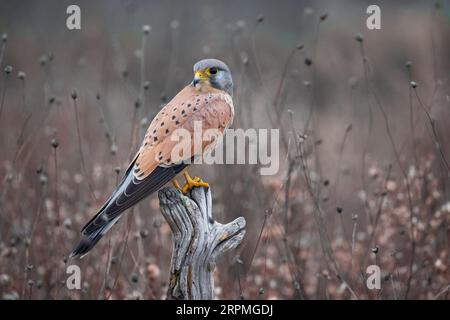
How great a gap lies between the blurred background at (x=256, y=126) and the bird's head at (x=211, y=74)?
0.29 m

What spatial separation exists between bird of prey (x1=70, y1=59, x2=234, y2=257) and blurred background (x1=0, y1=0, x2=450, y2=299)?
0.25m

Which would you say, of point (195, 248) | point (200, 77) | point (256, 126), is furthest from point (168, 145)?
point (256, 126)

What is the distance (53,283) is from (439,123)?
12.5ft

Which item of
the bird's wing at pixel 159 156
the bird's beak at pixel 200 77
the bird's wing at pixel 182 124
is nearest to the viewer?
the bird's wing at pixel 159 156

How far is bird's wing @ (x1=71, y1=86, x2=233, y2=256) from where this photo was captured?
356 centimetres

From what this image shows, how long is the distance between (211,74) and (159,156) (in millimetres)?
598

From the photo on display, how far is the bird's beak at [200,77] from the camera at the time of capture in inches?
160

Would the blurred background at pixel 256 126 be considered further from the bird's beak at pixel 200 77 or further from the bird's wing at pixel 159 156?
the bird's beak at pixel 200 77

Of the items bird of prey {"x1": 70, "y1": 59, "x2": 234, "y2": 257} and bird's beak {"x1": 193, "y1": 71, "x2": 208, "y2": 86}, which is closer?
bird of prey {"x1": 70, "y1": 59, "x2": 234, "y2": 257}

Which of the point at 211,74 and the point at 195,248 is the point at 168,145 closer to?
the point at 211,74

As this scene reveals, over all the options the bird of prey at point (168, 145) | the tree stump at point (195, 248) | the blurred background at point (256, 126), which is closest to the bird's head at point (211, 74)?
the bird of prey at point (168, 145)

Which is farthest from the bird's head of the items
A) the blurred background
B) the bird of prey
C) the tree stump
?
the tree stump

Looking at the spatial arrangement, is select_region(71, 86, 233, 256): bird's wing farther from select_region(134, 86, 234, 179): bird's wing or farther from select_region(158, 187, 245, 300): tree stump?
select_region(158, 187, 245, 300): tree stump
